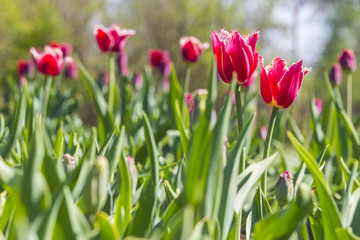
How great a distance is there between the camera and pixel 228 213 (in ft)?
2.47

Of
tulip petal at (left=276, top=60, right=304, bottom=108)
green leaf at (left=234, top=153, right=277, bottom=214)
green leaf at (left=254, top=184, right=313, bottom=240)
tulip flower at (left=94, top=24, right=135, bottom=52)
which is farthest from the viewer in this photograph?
tulip flower at (left=94, top=24, right=135, bottom=52)

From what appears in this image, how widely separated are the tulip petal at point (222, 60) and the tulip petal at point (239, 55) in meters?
0.01

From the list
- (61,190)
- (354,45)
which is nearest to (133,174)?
Answer: (61,190)

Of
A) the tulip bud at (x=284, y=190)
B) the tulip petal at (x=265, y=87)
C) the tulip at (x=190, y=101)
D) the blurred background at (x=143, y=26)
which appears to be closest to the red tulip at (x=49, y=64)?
the tulip at (x=190, y=101)

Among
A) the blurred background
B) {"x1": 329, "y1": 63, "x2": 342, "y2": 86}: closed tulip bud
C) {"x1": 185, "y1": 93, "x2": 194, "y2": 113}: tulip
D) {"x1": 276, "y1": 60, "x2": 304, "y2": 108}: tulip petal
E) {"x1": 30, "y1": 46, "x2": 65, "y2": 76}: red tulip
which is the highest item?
the blurred background

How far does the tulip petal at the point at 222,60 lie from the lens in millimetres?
979

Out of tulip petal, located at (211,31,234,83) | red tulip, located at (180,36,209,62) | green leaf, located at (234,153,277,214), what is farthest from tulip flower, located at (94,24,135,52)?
green leaf, located at (234,153,277,214)

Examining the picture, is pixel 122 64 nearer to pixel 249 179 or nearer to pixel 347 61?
pixel 347 61

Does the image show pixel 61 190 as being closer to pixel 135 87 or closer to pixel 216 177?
pixel 216 177

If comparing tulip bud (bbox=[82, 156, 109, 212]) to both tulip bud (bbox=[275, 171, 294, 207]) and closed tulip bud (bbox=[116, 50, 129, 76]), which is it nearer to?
tulip bud (bbox=[275, 171, 294, 207])

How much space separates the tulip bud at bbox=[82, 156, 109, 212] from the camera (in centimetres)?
62

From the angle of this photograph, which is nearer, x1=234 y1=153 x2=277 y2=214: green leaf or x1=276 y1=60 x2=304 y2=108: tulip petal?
x1=234 y1=153 x2=277 y2=214: green leaf

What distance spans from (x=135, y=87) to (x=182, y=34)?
6069 mm

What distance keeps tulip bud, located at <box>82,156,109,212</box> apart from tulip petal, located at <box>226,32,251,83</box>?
0.44 meters
